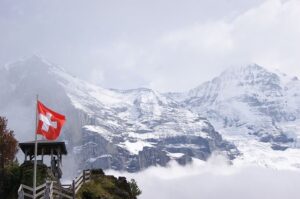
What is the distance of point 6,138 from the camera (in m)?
86.5

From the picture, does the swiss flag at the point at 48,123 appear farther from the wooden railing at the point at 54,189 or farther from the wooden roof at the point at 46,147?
the wooden roof at the point at 46,147

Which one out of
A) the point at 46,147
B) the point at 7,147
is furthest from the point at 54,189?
the point at 7,147

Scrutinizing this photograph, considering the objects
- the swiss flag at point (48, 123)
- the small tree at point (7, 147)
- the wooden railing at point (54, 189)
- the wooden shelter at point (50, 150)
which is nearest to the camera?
the wooden railing at point (54, 189)

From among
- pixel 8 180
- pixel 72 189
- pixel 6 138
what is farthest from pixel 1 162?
pixel 72 189

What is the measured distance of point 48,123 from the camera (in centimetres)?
5281

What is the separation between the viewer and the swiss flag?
5223 centimetres

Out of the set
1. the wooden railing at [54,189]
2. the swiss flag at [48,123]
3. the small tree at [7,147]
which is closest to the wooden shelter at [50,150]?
the small tree at [7,147]

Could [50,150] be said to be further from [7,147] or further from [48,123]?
[48,123]

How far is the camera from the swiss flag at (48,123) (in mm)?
52228

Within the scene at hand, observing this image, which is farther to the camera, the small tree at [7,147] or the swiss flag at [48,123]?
the small tree at [7,147]

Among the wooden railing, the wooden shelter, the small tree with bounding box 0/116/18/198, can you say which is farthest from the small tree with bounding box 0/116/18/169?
the wooden railing

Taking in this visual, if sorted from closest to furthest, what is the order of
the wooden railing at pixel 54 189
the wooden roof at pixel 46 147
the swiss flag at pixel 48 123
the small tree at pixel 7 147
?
the wooden railing at pixel 54 189 < the swiss flag at pixel 48 123 < the wooden roof at pixel 46 147 < the small tree at pixel 7 147

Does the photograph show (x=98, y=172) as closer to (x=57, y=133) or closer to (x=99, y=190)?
(x=99, y=190)

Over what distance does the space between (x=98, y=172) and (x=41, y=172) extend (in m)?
9.06
